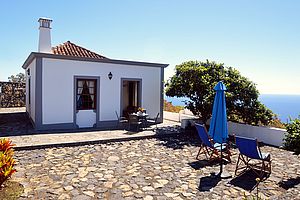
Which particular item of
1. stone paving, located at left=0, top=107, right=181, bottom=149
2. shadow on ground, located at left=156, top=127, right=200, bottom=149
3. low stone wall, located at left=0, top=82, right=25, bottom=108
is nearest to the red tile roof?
stone paving, located at left=0, top=107, right=181, bottom=149

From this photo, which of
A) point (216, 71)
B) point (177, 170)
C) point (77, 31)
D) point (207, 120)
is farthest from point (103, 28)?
point (177, 170)

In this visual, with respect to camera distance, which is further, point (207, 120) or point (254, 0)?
point (207, 120)

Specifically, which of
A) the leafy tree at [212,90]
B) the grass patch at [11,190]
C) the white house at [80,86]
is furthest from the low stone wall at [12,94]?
the grass patch at [11,190]

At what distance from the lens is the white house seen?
988 centimetres

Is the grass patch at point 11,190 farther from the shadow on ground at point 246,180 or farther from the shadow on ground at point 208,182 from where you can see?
the shadow on ground at point 246,180

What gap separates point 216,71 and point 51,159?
791 centimetres

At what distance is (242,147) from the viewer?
220 inches

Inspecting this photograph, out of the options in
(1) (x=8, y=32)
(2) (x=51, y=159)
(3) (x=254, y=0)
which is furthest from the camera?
(1) (x=8, y=32)

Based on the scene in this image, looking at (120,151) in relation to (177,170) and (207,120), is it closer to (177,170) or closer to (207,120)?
(177,170)

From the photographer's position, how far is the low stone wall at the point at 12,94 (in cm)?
1972

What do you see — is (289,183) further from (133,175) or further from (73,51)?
(73,51)

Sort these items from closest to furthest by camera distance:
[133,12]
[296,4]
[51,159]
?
[51,159] < [296,4] < [133,12]

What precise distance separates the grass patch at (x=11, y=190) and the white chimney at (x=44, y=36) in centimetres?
877

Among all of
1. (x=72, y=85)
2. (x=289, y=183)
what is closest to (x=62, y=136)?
(x=72, y=85)
